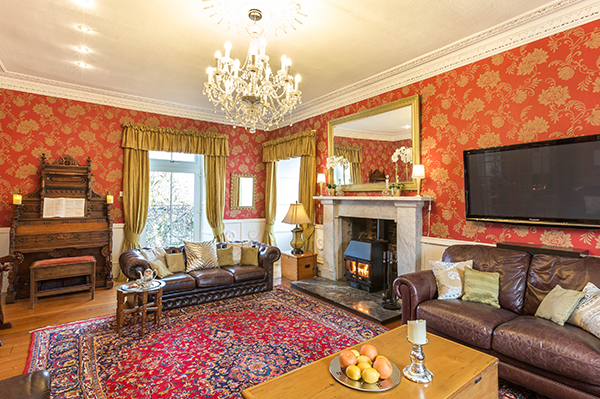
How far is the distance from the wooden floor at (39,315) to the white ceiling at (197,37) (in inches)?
128

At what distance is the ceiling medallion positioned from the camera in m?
2.83

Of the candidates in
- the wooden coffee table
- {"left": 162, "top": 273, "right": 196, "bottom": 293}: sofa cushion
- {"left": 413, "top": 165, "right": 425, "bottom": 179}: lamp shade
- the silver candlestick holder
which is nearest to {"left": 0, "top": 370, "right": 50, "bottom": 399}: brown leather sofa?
the wooden coffee table

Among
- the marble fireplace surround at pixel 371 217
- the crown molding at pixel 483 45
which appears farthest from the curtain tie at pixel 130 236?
the crown molding at pixel 483 45

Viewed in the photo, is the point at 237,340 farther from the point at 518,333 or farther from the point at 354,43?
the point at 354,43

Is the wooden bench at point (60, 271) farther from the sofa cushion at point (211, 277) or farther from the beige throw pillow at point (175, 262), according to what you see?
the sofa cushion at point (211, 277)

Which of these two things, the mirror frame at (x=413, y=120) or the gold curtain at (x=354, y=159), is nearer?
the mirror frame at (x=413, y=120)

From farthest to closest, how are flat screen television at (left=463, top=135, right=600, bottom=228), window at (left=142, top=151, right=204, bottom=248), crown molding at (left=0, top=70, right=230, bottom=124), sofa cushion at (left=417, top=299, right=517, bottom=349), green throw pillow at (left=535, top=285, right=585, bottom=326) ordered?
1. window at (left=142, top=151, right=204, bottom=248)
2. crown molding at (left=0, top=70, right=230, bottom=124)
3. flat screen television at (left=463, top=135, right=600, bottom=228)
4. sofa cushion at (left=417, top=299, right=517, bottom=349)
5. green throw pillow at (left=535, top=285, right=585, bottom=326)

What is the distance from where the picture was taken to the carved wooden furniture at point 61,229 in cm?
451

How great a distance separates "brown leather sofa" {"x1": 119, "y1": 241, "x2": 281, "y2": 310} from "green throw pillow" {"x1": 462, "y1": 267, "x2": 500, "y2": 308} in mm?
2687

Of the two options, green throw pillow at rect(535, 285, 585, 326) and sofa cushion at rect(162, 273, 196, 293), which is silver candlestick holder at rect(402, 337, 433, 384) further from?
sofa cushion at rect(162, 273, 196, 293)

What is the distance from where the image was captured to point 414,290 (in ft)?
10.00

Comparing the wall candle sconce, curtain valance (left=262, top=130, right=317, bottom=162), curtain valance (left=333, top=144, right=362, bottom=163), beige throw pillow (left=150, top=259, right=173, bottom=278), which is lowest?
beige throw pillow (left=150, top=259, right=173, bottom=278)

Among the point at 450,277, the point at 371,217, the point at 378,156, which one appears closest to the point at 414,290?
the point at 450,277

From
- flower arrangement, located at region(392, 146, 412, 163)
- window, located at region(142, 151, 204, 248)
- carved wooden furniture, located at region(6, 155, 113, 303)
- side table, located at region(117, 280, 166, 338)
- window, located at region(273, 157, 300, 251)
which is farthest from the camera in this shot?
window, located at region(273, 157, 300, 251)
